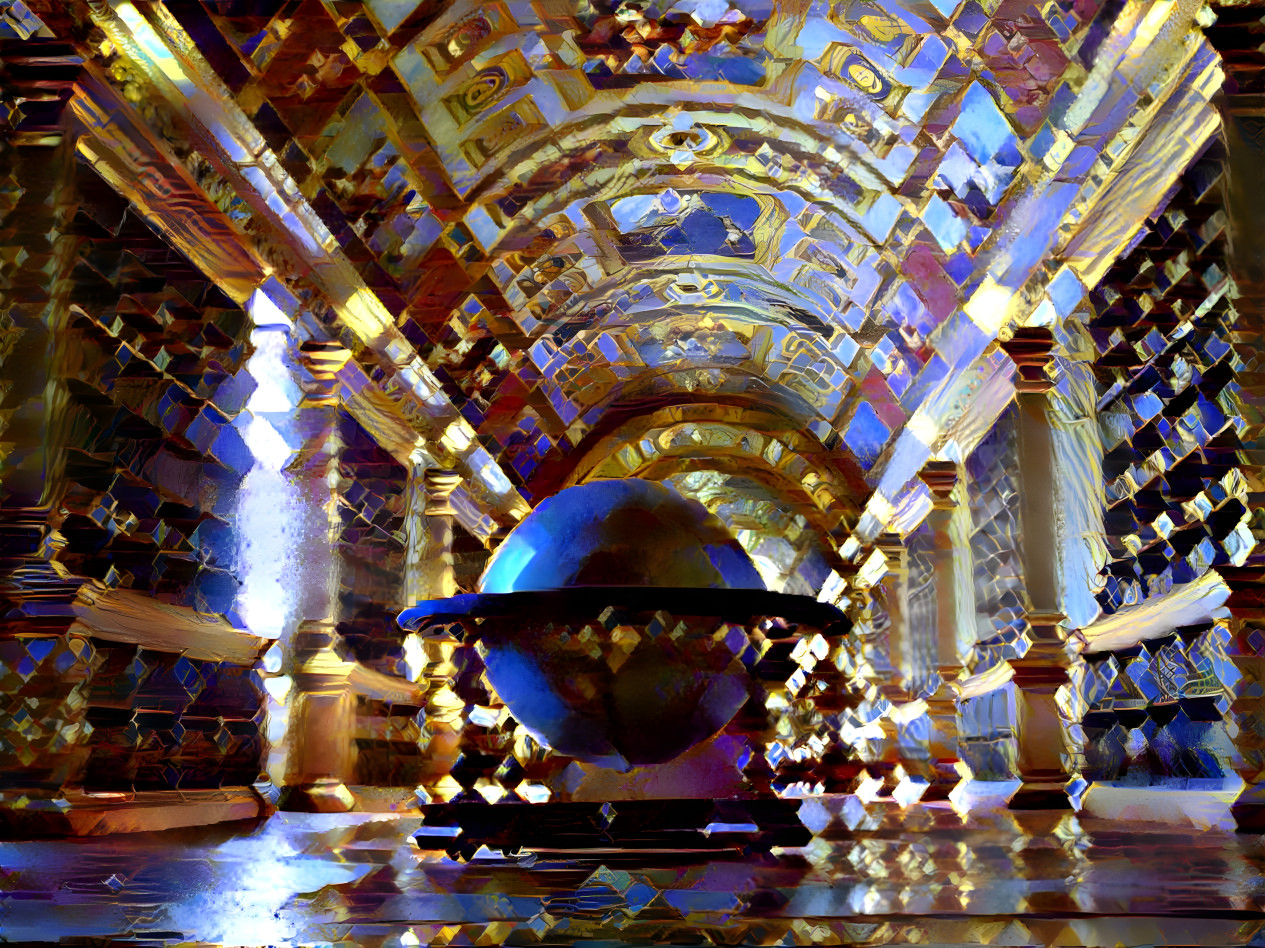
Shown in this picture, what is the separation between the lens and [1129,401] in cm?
591

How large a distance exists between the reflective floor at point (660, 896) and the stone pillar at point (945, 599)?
6.46 m

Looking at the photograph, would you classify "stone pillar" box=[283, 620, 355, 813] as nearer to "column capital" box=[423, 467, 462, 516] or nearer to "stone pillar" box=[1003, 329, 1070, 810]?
"column capital" box=[423, 467, 462, 516]

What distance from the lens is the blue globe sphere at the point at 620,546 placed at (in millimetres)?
2506

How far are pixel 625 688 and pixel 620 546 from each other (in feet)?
1.14

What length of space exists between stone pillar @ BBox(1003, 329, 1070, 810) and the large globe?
13.1ft

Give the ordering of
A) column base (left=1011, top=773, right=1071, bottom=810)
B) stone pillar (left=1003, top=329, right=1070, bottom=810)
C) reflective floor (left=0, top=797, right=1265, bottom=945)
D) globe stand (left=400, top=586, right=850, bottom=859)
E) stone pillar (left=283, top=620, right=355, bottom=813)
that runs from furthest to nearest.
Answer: stone pillar (left=283, top=620, right=355, bottom=813) < stone pillar (left=1003, top=329, right=1070, bottom=810) < column base (left=1011, top=773, right=1071, bottom=810) < globe stand (left=400, top=586, right=850, bottom=859) < reflective floor (left=0, top=797, right=1265, bottom=945)

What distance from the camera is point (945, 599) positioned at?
959 centimetres

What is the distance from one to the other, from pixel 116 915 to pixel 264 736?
5349 millimetres

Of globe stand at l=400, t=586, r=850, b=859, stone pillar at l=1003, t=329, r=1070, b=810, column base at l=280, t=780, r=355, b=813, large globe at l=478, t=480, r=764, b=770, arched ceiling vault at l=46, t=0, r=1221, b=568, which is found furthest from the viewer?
column base at l=280, t=780, r=355, b=813

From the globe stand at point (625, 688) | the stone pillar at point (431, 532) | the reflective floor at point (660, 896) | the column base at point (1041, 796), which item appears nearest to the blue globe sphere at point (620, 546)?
the globe stand at point (625, 688)

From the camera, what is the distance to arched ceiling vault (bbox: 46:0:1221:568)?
511 centimetres

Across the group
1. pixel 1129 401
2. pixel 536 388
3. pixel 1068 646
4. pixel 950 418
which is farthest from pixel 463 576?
pixel 1129 401

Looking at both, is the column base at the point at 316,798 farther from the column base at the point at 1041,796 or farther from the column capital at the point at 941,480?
the column capital at the point at 941,480

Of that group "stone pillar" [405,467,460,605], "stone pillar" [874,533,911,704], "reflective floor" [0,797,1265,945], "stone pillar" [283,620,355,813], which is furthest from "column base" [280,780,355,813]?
"stone pillar" [874,533,911,704]
